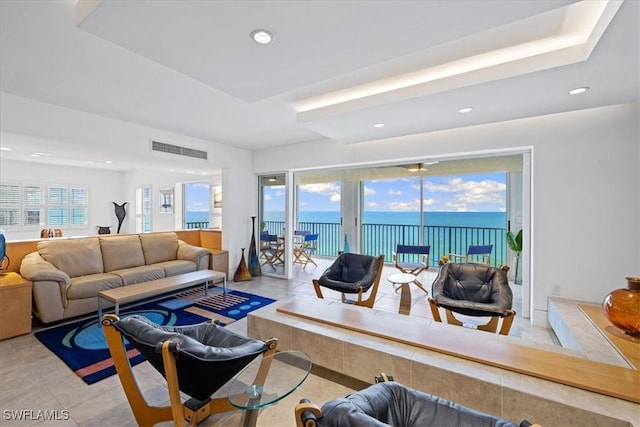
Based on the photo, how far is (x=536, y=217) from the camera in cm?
326

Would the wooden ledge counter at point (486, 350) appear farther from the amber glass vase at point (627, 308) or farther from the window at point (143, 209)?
the window at point (143, 209)

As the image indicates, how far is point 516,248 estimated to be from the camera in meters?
4.39

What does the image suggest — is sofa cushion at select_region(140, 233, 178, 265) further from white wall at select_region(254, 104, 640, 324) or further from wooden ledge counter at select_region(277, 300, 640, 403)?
white wall at select_region(254, 104, 640, 324)

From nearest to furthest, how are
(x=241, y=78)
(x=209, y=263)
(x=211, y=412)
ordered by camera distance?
(x=211, y=412), (x=241, y=78), (x=209, y=263)

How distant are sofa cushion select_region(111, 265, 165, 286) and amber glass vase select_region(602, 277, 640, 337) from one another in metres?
5.12

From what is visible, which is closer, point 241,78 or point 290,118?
point 241,78

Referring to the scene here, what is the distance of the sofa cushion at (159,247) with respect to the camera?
15.5 feet

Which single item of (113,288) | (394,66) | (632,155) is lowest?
(113,288)

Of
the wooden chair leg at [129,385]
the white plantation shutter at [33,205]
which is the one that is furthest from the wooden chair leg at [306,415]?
the white plantation shutter at [33,205]

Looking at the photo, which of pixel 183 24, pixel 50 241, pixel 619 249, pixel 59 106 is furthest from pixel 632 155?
pixel 50 241

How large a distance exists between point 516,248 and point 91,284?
6.02 m

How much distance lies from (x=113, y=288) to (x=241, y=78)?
325 cm

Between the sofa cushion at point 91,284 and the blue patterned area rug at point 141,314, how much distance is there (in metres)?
0.32

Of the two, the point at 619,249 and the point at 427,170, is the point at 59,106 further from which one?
the point at 619,249
